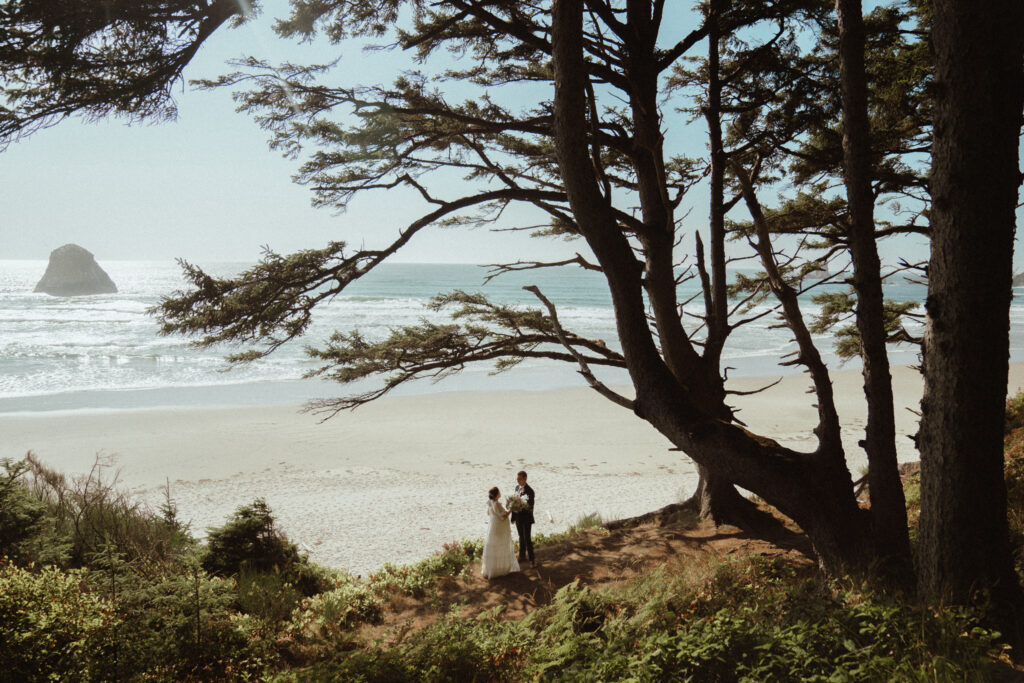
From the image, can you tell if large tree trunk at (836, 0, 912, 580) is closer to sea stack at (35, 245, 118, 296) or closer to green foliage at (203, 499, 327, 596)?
green foliage at (203, 499, 327, 596)

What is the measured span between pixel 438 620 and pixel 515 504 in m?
3.03

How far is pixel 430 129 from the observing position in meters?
7.30

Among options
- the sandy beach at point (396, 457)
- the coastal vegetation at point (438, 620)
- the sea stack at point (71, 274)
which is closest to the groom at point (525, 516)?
the coastal vegetation at point (438, 620)

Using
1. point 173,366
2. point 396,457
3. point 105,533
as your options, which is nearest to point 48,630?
point 105,533

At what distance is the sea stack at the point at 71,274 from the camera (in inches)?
3056

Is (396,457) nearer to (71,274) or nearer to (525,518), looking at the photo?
(525,518)

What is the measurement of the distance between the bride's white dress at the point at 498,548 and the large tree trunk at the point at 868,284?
4.37 meters

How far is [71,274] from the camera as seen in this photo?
258 ft

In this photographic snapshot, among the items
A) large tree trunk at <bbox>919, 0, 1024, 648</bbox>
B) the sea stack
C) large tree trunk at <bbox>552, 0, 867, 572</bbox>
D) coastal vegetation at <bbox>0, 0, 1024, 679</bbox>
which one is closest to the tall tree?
coastal vegetation at <bbox>0, 0, 1024, 679</bbox>

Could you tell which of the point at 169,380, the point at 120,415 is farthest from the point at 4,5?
the point at 169,380

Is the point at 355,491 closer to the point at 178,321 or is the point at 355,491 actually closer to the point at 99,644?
the point at 178,321

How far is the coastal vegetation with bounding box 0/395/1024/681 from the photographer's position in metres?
3.42

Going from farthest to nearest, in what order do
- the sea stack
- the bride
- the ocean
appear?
the sea stack < the ocean < the bride

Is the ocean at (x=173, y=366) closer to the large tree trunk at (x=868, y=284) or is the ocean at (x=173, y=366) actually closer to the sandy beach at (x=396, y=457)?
the sandy beach at (x=396, y=457)
